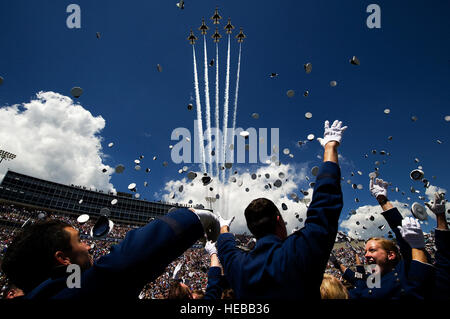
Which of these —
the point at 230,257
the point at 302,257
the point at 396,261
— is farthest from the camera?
the point at 396,261

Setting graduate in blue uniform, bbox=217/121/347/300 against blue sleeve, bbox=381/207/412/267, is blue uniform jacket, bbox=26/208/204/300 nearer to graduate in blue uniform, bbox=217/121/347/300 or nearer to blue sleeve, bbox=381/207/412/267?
graduate in blue uniform, bbox=217/121/347/300

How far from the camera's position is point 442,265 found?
8.35ft

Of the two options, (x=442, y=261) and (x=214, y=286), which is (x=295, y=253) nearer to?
(x=214, y=286)

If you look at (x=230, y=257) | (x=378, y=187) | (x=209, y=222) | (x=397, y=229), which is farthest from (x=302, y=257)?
(x=378, y=187)

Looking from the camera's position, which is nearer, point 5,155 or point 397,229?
point 397,229

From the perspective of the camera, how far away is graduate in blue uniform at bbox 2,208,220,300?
40.4 inches

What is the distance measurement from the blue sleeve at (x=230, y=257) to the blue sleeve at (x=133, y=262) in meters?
0.93

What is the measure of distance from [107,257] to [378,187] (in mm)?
4425

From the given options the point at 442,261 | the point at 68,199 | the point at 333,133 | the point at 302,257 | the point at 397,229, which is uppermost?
the point at 68,199

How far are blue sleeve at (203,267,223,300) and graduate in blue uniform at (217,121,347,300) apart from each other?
1.35 m

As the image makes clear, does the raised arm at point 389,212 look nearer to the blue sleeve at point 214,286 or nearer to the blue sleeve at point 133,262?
the blue sleeve at point 214,286

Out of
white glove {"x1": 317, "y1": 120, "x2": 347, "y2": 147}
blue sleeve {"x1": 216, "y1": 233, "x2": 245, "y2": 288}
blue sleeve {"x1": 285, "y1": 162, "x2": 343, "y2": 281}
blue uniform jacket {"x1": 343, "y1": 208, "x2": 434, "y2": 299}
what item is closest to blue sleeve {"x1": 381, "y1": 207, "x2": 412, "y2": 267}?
blue uniform jacket {"x1": 343, "y1": 208, "x2": 434, "y2": 299}
